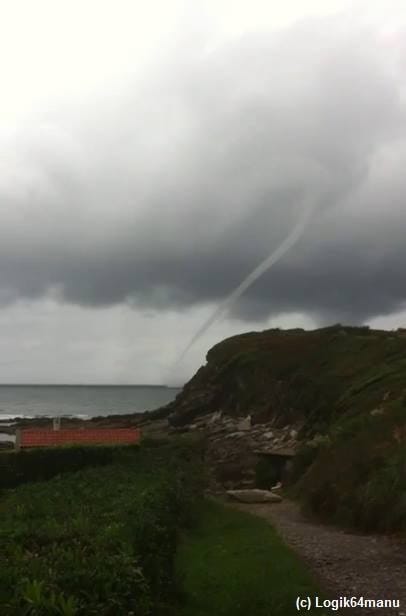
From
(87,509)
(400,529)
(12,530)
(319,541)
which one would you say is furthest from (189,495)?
(12,530)

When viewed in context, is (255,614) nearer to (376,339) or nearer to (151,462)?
(151,462)

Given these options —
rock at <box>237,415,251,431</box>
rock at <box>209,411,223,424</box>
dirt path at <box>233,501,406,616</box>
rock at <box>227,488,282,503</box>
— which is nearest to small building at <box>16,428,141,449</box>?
rock at <box>227,488,282,503</box>

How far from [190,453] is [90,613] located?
2264 cm

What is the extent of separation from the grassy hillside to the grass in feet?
10.7

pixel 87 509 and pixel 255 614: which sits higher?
pixel 87 509

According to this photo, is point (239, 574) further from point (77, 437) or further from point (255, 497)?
point (77, 437)

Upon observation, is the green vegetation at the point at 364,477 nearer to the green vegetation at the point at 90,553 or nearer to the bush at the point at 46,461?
the green vegetation at the point at 90,553

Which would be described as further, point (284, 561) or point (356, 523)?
point (356, 523)

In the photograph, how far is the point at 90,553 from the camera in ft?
21.8

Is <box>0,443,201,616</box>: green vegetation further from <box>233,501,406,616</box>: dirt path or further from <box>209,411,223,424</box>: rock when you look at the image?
<box>209,411,223,424</box>: rock

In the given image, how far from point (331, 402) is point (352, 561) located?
29.6 metres

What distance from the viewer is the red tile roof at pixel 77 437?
27495 millimetres

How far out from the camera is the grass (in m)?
9.95

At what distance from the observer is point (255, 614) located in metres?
9.69
